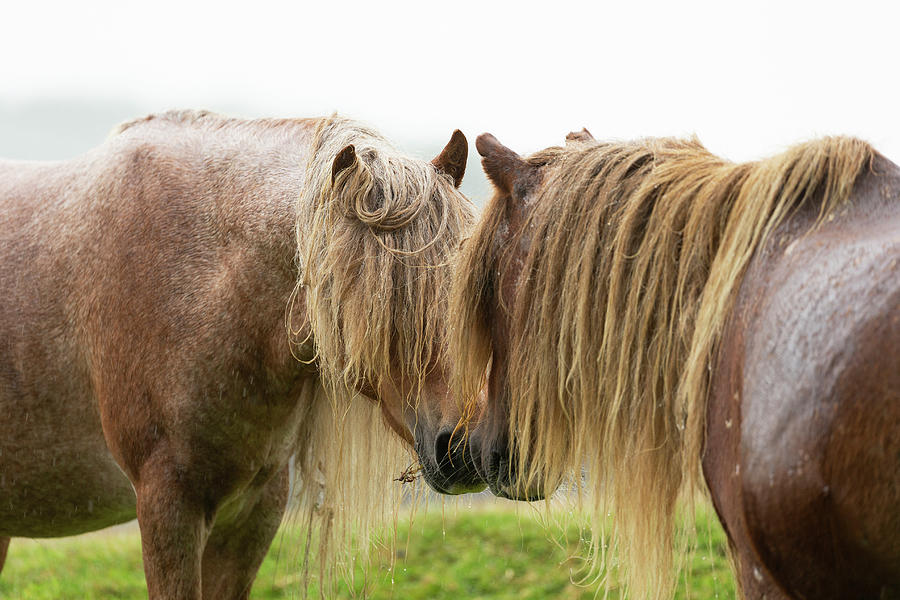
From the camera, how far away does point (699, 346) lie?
1.47 m

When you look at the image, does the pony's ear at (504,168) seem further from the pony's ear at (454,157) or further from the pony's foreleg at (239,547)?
the pony's foreleg at (239,547)

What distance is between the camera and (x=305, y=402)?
2861 mm

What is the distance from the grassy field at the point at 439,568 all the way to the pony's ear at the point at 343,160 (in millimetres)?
2593

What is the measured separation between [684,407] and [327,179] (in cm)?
132

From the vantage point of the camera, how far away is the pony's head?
7.81ft

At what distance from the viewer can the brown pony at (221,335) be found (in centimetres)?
245

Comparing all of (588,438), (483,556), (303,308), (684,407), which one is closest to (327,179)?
(303,308)

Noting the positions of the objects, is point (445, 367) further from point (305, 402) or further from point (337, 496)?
point (337, 496)

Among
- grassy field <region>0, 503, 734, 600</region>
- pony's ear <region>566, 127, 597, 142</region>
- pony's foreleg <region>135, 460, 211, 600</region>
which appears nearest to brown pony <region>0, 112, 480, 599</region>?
pony's foreleg <region>135, 460, 211, 600</region>

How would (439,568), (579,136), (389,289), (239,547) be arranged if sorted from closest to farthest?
(579,136)
(389,289)
(239,547)
(439,568)

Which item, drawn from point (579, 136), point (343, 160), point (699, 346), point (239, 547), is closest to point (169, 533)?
point (239, 547)

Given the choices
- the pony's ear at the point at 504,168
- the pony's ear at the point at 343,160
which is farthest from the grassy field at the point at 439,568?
the pony's ear at the point at 504,168

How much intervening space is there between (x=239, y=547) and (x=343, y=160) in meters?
1.46

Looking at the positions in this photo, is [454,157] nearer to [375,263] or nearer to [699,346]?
[375,263]
